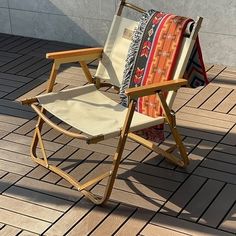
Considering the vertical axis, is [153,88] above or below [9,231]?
above

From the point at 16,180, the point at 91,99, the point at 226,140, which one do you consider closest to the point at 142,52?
the point at 91,99

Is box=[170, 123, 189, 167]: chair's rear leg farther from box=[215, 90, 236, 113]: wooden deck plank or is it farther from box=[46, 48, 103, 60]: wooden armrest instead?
box=[215, 90, 236, 113]: wooden deck plank

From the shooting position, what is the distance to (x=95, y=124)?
10.1ft

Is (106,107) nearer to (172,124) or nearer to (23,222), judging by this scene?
(172,124)

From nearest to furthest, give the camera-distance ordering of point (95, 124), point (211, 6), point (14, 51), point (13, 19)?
→ 1. point (95, 124)
2. point (211, 6)
3. point (14, 51)
4. point (13, 19)

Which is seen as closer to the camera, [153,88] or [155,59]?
[153,88]

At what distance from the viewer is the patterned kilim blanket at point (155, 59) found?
126 inches

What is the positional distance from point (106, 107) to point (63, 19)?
236 centimetres

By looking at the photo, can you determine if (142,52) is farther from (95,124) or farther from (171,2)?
(171,2)

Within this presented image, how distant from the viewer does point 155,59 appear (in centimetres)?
329

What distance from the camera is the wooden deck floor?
2.87m

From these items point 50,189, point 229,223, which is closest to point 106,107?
point 50,189

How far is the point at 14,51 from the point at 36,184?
246 centimetres

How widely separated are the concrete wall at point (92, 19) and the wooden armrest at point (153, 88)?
1.87 metres
